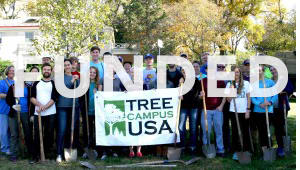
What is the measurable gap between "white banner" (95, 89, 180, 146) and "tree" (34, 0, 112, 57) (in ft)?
43.1

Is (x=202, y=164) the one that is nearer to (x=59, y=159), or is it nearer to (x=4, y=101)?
(x=59, y=159)

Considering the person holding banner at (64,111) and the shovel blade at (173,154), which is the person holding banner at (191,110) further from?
the person holding banner at (64,111)

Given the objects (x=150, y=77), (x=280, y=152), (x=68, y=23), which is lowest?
(x=280, y=152)

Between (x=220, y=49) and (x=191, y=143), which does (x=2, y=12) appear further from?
(x=191, y=143)

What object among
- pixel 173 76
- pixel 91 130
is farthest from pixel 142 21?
pixel 91 130

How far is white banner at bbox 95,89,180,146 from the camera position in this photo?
6.99m

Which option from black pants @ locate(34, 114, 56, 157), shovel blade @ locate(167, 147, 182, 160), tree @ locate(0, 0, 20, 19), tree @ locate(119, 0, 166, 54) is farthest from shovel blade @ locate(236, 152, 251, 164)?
tree @ locate(0, 0, 20, 19)

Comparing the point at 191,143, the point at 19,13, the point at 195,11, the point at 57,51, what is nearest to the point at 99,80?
the point at 191,143

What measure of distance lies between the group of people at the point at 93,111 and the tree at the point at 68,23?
506 inches

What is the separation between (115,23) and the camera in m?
42.9

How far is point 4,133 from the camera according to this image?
7168mm

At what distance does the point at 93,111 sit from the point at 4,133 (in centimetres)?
213

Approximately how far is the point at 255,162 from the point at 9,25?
36146mm

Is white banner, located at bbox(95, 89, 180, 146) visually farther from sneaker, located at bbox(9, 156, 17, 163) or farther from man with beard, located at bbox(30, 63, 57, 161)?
sneaker, located at bbox(9, 156, 17, 163)
